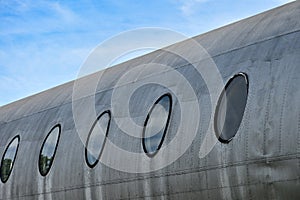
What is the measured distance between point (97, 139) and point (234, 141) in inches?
155

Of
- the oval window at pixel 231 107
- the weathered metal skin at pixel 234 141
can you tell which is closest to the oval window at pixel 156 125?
the weathered metal skin at pixel 234 141

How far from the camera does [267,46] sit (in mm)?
9039

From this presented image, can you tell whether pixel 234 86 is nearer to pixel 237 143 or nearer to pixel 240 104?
pixel 240 104

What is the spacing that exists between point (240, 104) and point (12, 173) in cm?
755

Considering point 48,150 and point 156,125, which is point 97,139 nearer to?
point 156,125

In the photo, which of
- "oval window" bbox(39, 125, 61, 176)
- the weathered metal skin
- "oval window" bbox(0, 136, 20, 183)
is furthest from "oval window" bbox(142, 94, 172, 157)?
"oval window" bbox(0, 136, 20, 183)

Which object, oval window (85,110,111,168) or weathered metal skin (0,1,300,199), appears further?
oval window (85,110,111,168)

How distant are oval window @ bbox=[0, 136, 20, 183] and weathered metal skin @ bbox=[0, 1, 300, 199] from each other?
1749 millimetres

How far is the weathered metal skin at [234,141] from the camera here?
8.18 m

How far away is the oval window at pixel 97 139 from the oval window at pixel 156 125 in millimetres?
1353

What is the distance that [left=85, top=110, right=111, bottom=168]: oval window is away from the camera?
1180 cm

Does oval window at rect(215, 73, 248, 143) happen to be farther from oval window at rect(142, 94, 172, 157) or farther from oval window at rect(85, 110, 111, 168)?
oval window at rect(85, 110, 111, 168)

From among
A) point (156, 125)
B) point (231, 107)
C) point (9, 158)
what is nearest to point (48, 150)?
point (9, 158)

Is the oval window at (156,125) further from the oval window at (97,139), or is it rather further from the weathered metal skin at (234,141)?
the oval window at (97,139)
